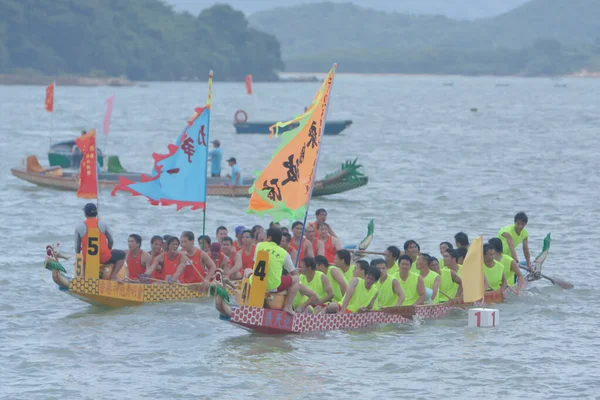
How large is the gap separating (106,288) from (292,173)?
164 inches

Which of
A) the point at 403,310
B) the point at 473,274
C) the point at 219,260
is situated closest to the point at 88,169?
the point at 219,260

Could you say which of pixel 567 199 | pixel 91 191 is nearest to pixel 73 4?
pixel 567 199

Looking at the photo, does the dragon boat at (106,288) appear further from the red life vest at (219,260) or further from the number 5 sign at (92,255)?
the red life vest at (219,260)

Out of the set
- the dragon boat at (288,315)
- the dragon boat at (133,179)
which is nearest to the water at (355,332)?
the dragon boat at (288,315)

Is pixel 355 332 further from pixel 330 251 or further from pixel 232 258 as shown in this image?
pixel 330 251

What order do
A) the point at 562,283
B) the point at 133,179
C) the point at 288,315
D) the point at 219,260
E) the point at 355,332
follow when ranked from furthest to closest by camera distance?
the point at 133,179, the point at 562,283, the point at 219,260, the point at 355,332, the point at 288,315

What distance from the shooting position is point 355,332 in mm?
19375

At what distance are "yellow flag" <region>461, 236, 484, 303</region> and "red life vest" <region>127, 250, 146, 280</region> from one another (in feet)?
19.8

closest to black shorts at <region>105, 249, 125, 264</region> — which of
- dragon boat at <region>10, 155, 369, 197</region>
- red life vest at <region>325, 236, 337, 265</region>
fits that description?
red life vest at <region>325, 236, 337, 265</region>

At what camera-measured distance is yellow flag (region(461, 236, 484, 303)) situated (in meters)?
19.9

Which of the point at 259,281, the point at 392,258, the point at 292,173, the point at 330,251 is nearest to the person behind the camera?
the point at 259,281

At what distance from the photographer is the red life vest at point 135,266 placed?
2131cm

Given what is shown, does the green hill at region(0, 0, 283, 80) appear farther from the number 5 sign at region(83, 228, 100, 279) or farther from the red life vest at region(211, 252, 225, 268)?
the number 5 sign at region(83, 228, 100, 279)

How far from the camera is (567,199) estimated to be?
41344 mm
